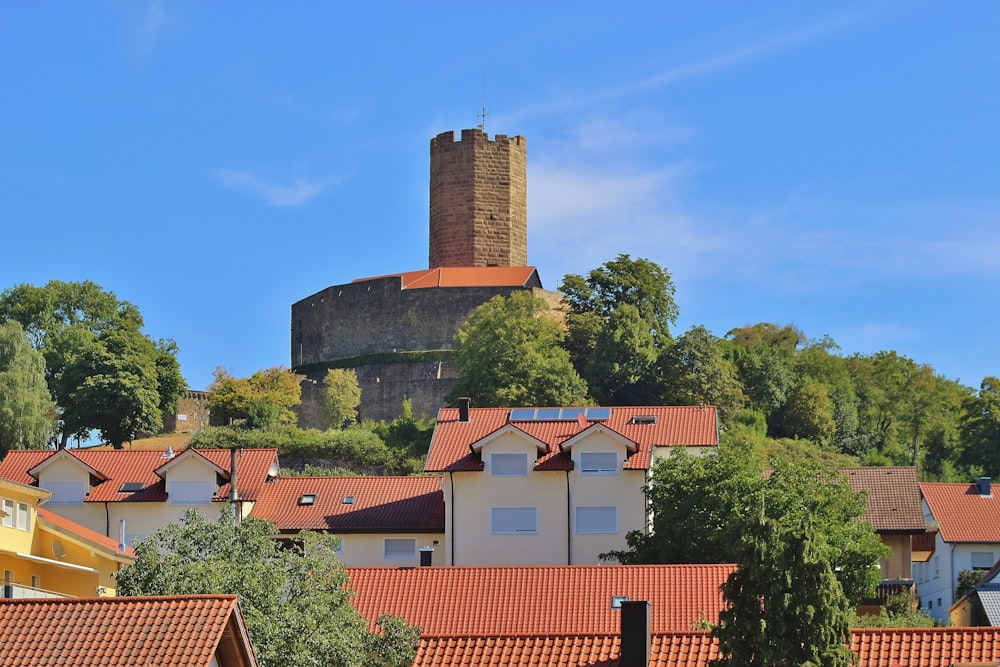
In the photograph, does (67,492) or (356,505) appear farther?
(67,492)

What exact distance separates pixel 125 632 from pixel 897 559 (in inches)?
1439

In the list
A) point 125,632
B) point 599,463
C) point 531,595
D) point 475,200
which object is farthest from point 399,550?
point 475,200

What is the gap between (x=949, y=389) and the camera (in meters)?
96.8

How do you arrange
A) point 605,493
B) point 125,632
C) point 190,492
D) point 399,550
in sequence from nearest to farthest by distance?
point 125,632
point 605,493
point 399,550
point 190,492

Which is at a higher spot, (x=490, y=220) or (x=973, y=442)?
(x=490, y=220)

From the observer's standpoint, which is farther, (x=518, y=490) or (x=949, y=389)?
(x=949, y=389)

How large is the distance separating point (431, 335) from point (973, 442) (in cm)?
2294

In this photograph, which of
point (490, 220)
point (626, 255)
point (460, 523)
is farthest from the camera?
point (490, 220)

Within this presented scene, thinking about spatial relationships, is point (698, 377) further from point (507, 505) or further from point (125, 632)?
point (125, 632)

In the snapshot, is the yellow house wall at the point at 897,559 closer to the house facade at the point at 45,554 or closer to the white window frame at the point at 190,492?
the white window frame at the point at 190,492

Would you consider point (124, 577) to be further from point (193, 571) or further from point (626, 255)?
point (626, 255)

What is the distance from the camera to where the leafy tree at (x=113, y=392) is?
82.2m

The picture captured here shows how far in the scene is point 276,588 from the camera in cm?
3294

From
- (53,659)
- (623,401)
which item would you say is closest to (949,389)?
(623,401)
